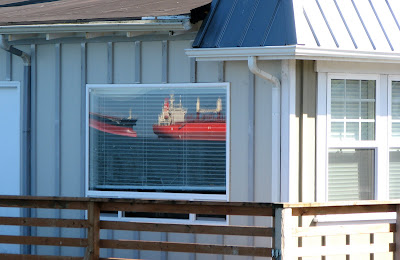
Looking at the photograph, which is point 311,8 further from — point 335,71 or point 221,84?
point 221,84

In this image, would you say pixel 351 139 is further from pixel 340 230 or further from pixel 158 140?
pixel 158 140

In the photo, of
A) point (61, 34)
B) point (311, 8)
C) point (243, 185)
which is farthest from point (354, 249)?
point (61, 34)

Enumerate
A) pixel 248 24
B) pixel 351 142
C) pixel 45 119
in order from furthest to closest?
pixel 45 119
pixel 351 142
pixel 248 24

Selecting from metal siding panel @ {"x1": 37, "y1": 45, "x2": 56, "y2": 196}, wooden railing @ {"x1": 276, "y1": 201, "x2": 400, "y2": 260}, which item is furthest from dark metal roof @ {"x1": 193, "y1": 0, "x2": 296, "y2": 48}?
metal siding panel @ {"x1": 37, "y1": 45, "x2": 56, "y2": 196}

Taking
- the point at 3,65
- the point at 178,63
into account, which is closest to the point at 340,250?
the point at 178,63

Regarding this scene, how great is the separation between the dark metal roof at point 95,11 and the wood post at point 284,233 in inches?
100

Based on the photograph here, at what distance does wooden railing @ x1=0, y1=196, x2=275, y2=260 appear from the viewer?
7195 mm

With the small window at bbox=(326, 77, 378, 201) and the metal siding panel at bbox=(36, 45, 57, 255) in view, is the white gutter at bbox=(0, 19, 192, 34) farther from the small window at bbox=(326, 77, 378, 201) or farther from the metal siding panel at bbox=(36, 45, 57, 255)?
the small window at bbox=(326, 77, 378, 201)

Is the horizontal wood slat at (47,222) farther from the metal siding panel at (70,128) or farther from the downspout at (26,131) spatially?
the downspout at (26,131)

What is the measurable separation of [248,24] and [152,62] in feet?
4.43

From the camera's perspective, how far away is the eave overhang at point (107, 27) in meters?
8.11

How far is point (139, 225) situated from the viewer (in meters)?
7.52

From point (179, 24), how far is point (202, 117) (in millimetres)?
1146

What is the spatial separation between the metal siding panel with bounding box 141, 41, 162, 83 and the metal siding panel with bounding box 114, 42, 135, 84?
0.49ft
